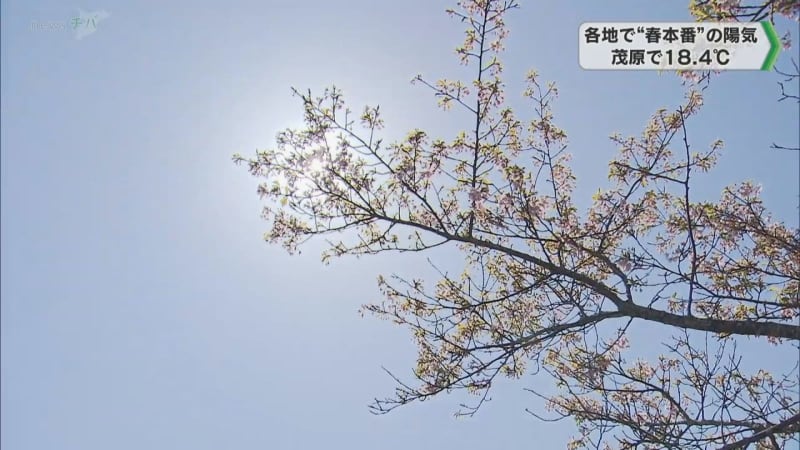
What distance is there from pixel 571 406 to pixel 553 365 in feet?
1.57

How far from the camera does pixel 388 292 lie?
20.8 ft

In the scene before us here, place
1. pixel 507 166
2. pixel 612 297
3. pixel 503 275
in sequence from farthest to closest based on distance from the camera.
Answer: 1. pixel 503 275
2. pixel 507 166
3. pixel 612 297

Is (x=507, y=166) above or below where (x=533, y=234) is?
above

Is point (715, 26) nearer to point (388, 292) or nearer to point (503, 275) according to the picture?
point (503, 275)

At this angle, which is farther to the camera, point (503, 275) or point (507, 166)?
point (503, 275)

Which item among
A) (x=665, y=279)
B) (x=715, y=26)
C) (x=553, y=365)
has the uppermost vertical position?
(x=715, y=26)

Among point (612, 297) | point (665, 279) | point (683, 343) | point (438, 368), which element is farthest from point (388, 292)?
point (683, 343)

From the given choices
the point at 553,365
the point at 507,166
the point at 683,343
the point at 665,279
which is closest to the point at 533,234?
the point at 507,166

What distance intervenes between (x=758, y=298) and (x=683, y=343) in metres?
0.97

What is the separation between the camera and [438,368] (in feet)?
19.0

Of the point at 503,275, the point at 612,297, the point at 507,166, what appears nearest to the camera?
the point at 612,297
